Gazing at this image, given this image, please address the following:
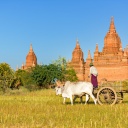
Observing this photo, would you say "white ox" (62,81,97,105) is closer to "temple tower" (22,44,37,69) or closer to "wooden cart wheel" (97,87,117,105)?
"wooden cart wheel" (97,87,117,105)

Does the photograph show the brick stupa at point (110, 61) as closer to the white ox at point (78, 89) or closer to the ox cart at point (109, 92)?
the ox cart at point (109, 92)

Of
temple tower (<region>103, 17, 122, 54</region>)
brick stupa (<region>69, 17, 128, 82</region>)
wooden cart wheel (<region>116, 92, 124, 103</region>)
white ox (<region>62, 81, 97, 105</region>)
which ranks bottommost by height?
wooden cart wheel (<region>116, 92, 124, 103</region>)

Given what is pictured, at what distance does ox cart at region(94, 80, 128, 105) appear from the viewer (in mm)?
11258

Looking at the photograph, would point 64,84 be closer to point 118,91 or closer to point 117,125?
point 118,91

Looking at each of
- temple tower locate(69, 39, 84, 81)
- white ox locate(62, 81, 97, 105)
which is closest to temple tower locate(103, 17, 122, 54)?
temple tower locate(69, 39, 84, 81)

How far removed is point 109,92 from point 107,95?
137mm

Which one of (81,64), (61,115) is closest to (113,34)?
(81,64)

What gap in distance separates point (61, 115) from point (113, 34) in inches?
1925

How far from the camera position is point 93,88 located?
37.7ft

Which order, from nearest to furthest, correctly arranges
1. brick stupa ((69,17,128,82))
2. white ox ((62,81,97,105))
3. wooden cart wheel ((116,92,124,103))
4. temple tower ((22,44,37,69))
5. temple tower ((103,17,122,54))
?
white ox ((62,81,97,105)) < wooden cart wheel ((116,92,124,103)) < brick stupa ((69,17,128,82)) < temple tower ((103,17,122,54)) < temple tower ((22,44,37,69))

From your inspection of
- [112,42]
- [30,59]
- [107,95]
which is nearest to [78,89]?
[107,95]

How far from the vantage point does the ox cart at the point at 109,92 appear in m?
11.3

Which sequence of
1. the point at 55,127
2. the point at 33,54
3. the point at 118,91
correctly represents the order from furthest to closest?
1. the point at 33,54
2. the point at 118,91
3. the point at 55,127

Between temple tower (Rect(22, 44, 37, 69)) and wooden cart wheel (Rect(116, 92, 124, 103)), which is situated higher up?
temple tower (Rect(22, 44, 37, 69))
